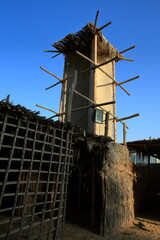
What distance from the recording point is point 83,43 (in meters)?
10.0

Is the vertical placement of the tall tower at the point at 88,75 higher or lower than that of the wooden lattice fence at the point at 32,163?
higher

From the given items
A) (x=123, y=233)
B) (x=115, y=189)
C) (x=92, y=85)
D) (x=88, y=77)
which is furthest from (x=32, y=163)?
(x=88, y=77)

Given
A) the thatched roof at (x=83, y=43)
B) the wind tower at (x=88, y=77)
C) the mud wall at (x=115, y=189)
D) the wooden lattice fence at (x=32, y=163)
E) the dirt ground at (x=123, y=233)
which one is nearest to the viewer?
the wooden lattice fence at (x=32, y=163)

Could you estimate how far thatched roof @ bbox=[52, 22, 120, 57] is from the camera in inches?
376

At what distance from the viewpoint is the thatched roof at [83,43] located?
31.3ft

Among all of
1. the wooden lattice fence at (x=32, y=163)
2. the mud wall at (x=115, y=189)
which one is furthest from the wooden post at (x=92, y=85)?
the wooden lattice fence at (x=32, y=163)

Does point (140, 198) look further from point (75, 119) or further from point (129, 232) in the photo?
point (75, 119)

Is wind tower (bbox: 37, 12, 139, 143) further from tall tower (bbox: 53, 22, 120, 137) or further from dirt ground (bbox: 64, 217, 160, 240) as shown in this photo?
dirt ground (bbox: 64, 217, 160, 240)

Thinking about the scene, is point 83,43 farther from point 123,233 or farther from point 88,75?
point 123,233

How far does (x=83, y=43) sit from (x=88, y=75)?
2.01 meters

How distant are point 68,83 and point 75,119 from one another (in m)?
2.30

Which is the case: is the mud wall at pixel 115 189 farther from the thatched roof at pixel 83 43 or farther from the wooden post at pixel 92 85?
the thatched roof at pixel 83 43

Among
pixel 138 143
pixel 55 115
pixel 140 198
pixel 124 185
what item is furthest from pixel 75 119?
pixel 140 198

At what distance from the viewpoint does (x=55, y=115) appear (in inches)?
375
